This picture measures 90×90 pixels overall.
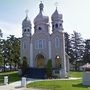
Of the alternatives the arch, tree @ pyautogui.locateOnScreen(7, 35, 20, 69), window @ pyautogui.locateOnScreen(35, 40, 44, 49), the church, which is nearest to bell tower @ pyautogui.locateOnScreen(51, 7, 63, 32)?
the church

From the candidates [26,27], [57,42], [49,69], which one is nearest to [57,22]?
[57,42]

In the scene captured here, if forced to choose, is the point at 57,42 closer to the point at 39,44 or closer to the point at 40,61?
the point at 39,44

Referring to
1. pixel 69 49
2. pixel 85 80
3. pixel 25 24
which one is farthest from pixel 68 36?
pixel 85 80

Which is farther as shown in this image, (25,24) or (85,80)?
(25,24)

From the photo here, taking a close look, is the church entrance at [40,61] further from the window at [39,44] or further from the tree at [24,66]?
the tree at [24,66]

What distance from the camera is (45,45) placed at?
171 ft

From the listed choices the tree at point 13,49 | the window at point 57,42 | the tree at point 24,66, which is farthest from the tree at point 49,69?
the tree at point 13,49

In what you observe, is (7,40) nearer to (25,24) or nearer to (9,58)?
(9,58)

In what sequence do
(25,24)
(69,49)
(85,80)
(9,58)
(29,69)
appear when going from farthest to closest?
(69,49), (9,58), (25,24), (29,69), (85,80)

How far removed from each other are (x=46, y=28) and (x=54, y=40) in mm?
3179

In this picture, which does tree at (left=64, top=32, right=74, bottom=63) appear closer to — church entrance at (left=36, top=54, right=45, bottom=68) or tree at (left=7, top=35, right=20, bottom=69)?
tree at (left=7, top=35, right=20, bottom=69)

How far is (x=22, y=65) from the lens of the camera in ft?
170

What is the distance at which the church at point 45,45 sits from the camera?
51031mm

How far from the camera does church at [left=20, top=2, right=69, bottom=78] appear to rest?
51.0 meters
